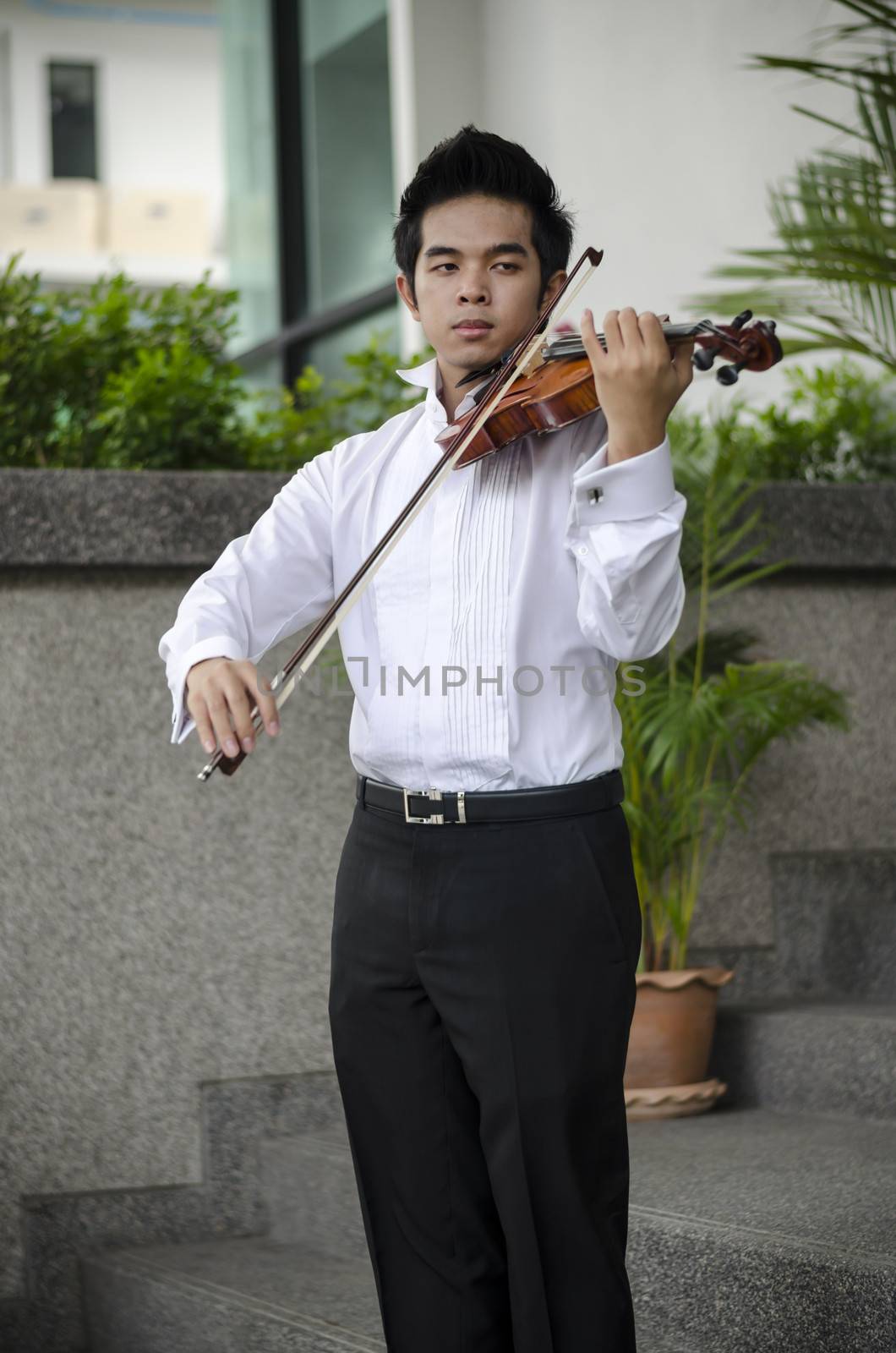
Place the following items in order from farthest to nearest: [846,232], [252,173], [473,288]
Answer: [252,173] → [846,232] → [473,288]

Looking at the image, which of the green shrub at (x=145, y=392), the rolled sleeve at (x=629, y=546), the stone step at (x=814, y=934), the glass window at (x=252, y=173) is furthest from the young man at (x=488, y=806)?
the glass window at (x=252, y=173)

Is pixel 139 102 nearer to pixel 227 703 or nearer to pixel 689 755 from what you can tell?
pixel 689 755

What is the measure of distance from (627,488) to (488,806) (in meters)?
0.39

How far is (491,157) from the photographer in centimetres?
193

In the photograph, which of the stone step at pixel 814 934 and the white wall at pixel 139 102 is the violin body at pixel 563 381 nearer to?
the stone step at pixel 814 934

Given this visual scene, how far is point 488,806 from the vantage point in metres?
1.80

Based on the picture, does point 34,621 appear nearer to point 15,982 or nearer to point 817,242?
point 15,982

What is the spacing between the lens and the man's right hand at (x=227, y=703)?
1611 mm

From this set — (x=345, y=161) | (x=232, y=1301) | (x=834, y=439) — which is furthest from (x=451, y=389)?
(x=345, y=161)

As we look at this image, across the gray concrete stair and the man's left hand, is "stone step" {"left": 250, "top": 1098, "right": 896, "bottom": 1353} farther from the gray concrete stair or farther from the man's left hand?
the man's left hand

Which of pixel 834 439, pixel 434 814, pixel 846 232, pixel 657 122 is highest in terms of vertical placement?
pixel 657 122

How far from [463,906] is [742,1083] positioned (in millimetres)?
1839

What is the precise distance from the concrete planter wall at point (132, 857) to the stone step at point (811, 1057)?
0.85 m

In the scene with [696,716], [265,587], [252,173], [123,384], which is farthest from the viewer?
[252,173]
